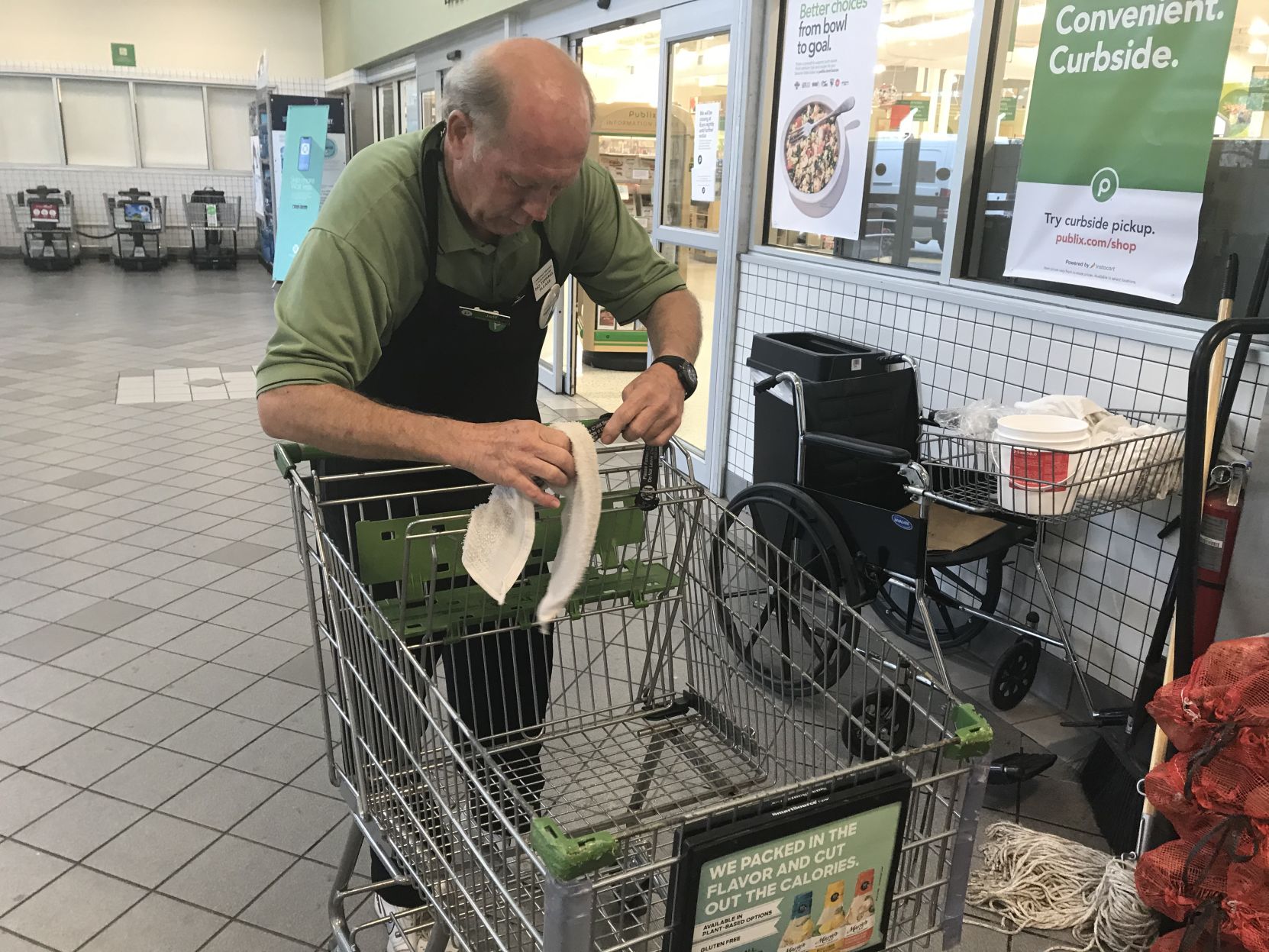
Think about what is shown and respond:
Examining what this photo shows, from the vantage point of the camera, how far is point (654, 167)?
653cm

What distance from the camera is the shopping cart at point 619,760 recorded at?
963 mm

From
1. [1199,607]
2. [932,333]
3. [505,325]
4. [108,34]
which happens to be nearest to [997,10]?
[932,333]

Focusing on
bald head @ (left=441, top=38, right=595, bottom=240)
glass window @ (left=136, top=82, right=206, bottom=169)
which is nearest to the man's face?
bald head @ (left=441, top=38, right=595, bottom=240)

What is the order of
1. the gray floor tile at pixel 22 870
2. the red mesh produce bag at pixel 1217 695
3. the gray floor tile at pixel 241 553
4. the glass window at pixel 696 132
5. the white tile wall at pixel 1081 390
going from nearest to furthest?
1. the red mesh produce bag at pixel 1217 695
2. the gray floor tile at pixel 22 870
3. the white tile wall at pixel 1081 390
4. the gray floor tile at pixel 241 553
5. the glass window at pixel 696 132

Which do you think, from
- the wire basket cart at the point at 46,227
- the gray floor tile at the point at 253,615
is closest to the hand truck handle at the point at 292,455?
the gray floor tile at the point at 253,615

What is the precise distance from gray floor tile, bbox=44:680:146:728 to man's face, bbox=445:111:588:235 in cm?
211

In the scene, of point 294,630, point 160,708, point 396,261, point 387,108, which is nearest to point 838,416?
point 396,261

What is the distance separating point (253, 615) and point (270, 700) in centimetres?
62

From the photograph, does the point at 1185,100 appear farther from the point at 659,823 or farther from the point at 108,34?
the point at 108,34

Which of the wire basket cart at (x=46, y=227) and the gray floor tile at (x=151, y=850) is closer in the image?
the gray floor tile at (x=151, y=850)

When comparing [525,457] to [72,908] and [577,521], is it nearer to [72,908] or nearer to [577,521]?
[577,521]

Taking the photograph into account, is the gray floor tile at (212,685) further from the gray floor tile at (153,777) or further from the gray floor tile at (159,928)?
the gray floor tile at (159,928)

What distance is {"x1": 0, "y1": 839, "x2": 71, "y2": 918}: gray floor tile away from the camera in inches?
83.2

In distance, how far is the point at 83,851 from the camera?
2256mm
